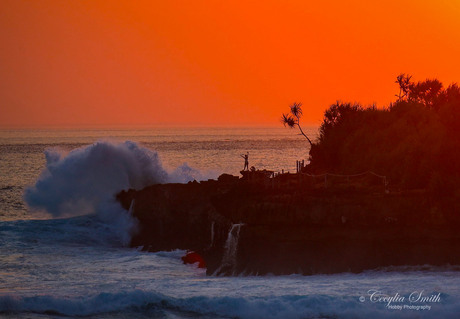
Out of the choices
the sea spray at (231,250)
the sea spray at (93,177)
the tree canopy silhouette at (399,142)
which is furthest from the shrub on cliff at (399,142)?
the sea spray at (93,177)

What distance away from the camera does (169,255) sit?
117ft

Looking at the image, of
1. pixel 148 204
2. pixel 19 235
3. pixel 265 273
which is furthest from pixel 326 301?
pixel 19 235

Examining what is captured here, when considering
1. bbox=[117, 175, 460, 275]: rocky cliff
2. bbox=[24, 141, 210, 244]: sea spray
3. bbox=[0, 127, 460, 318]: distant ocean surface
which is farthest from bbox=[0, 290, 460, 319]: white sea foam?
bbox=[24, 141, 210, 244]: sea spray

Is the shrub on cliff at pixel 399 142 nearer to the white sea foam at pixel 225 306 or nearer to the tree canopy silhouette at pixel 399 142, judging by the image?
the tree canopy silhouette at pixel 399 142

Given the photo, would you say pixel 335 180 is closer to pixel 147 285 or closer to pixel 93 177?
pixel 147 285

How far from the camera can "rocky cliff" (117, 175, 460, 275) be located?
31141 mm

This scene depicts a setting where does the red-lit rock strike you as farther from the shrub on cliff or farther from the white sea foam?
the shrub on cliff

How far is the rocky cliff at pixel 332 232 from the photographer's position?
3114 centimetres

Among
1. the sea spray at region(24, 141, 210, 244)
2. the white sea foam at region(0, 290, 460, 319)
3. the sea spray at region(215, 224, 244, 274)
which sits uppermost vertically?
the sea spray at region(24, 141, 210, 244)

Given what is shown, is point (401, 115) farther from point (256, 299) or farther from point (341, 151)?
point (256, 299)

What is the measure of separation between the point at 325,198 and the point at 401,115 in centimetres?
1405

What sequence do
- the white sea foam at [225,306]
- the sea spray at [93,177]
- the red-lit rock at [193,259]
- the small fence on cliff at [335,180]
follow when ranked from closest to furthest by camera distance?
1. the white sea foam at [225,306]
2. the red-lit rock at [193,259]
3. the small fence on cliff at [335,180]
4. the sea spray at [93,177]

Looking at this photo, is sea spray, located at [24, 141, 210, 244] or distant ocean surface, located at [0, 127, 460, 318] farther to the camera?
sea spray, located at [24, 141, 210, 244]

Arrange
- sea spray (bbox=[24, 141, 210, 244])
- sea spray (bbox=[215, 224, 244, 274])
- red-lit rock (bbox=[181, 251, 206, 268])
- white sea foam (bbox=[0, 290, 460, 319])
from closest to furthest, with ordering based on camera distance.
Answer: white sea foam (bbox=[0, 290, 460, 319]) < sea spray (bbox=[215, 224, 244, 274]) < red-lit rock (bbox=[181, 251, 206, 268]) < sea spray (bbox=[24, 141, 210, 244])
